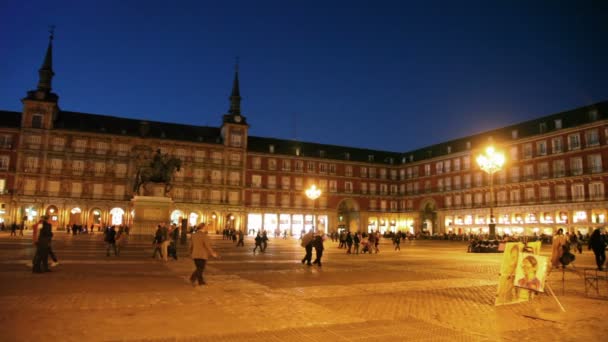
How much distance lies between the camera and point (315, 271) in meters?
13.2

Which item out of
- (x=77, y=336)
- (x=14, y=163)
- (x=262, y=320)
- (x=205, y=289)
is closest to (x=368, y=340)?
(x=262, y=320)

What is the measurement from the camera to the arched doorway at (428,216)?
6597 centimetres

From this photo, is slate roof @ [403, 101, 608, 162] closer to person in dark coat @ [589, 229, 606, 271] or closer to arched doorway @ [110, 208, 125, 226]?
person in dark coat @ [589, 229, 606, 271]

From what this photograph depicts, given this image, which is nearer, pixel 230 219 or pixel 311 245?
pixel 311 245

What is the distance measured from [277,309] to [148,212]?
2030 cm

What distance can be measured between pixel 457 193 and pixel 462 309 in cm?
5669

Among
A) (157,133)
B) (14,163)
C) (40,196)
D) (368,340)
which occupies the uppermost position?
(157,133)

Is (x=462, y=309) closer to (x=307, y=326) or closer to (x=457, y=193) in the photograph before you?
(x=307, y=326)

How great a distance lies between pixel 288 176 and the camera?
6538cm

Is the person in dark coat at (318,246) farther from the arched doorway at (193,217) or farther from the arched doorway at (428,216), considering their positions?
the arched doorway at (428,216)

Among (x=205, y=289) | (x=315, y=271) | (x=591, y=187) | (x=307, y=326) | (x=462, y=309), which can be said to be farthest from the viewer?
(x=591, y=187)

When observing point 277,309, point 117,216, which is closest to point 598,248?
point 277,309

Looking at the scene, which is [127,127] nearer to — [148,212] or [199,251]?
[148,212]

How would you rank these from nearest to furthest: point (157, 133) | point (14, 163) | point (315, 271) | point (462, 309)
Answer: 1. point (462, 309)
2. point (315, 271)
3. point (14, 163)
4. point (157, 133)
